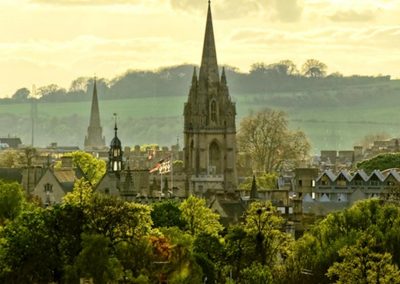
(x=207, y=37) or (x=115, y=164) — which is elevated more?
(x=207, y=37)

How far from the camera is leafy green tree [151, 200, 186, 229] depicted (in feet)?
338

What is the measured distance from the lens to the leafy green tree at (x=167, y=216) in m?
103

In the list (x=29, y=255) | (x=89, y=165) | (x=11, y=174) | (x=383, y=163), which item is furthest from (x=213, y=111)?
(x=29, y=255)

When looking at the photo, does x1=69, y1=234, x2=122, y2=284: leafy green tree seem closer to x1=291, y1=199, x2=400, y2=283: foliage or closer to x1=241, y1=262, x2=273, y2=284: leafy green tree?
x1=241, y1=262, x2=273, y2=284: leafy green tree

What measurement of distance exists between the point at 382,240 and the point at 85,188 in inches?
940

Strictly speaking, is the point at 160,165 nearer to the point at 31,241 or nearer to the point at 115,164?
the point at 115,164

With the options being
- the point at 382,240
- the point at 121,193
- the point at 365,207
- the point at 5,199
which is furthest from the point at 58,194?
the point at 382,240

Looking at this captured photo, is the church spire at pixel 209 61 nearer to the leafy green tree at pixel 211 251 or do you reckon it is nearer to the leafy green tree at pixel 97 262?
the leafy green tree at pixel 211 251

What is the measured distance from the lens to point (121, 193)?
114 m

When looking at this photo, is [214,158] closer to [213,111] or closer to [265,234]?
[213,111]

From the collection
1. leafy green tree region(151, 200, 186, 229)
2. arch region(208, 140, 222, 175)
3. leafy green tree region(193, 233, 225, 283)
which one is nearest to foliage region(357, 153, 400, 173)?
arch region(208, 140, 222, 175)

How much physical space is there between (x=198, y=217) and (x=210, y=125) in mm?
55019

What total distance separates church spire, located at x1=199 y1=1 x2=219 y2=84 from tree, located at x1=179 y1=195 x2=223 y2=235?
53962 millimetres

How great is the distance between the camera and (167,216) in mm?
103375
